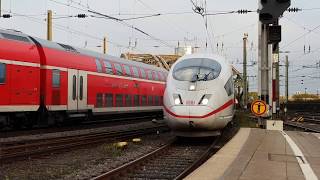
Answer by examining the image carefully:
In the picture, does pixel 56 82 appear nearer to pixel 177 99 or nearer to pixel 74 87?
pixel 74 87

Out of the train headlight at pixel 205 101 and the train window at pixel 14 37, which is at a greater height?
the train window at pixel 14 37

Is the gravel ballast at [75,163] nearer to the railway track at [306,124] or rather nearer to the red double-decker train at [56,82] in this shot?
the red double-decker train at [56,82]

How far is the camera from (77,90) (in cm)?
2122

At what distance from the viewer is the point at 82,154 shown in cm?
1259

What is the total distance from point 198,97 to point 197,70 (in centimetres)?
116

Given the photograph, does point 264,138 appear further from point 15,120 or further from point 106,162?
point 15,120

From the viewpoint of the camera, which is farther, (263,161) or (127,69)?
(127,69)

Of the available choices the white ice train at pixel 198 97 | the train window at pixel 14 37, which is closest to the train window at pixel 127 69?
the train window at pixel 14 37

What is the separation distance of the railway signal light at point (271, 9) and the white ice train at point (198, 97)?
269cm

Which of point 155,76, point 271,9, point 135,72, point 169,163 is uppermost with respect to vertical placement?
point 271,9

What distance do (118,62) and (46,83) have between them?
304 inches

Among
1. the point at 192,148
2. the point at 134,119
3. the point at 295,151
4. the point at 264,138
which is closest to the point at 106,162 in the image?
the point at 192,148

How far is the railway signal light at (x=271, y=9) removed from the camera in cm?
1598

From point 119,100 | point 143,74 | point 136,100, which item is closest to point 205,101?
point 119,100
